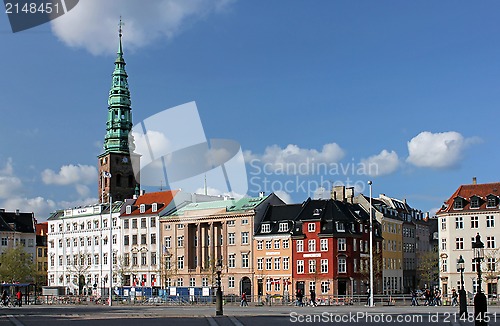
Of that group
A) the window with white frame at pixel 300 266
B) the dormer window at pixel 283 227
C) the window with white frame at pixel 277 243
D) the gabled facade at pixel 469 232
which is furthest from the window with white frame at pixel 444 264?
the window with white frame at pixel 277 243

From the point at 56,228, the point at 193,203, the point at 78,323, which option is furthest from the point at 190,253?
the point at 78,323

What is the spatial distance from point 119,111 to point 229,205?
34683 mm

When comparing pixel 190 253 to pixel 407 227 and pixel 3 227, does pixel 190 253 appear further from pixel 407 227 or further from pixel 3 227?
pixel 3 227

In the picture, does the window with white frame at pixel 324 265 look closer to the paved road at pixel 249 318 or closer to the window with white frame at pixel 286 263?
the window with white frame at pixel 286 263

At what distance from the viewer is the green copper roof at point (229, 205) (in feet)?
343

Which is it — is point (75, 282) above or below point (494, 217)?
below

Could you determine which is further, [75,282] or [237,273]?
[75,282]

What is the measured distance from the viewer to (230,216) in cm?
10450

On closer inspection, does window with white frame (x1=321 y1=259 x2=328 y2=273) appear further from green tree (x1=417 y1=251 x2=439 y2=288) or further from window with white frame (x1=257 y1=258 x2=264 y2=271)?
green tree (x1=417 y1=251 x2=439 y2=288)

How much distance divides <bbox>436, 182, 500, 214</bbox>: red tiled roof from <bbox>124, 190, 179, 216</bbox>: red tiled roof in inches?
1511

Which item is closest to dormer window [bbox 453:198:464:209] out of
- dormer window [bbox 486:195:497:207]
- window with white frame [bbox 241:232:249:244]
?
dormer window [bbox 486:195:497:207]

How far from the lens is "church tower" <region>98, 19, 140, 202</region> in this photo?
438 ft

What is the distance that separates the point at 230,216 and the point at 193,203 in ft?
32.3

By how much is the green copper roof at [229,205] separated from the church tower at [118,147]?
2621cm
